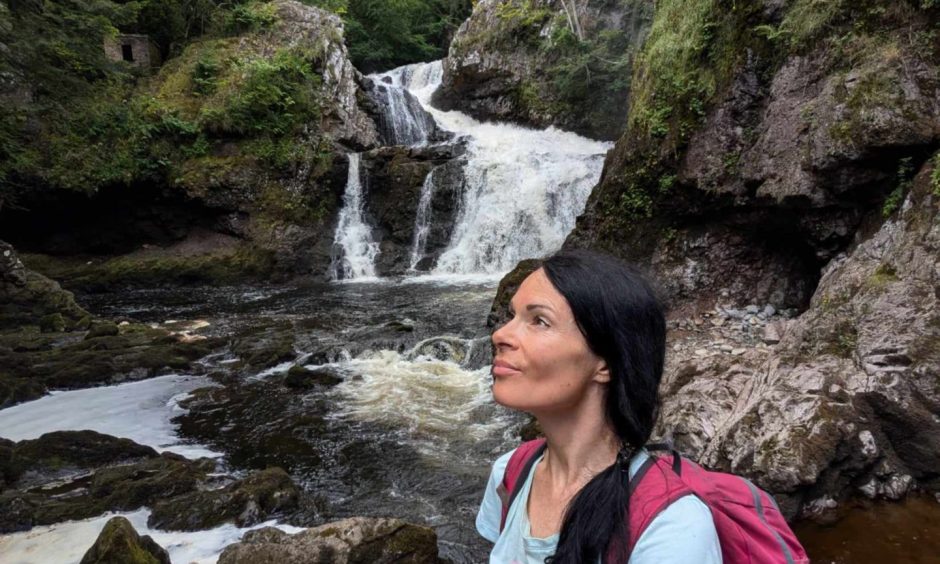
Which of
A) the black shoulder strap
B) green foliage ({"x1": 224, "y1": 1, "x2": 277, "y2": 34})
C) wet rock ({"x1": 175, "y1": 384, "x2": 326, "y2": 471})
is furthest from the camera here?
green foliage ({"x1": 224, "y1": 1, "x2": 277, "y2": 34})

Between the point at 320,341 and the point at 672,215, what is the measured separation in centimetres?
653

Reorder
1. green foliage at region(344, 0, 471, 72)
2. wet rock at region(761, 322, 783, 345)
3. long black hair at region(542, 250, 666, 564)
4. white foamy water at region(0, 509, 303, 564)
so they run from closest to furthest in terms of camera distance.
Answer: long black hair at region(542, 250, 666, 564) < white foamy water at region(0, 509, 303, 564) < wet rock at region(761, 322, 783, 345) < green foliage at region(344, 0, 471, 72)

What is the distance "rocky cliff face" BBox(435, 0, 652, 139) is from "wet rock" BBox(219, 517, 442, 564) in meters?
17.6

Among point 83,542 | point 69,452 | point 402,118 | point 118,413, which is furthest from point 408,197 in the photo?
point 83,542

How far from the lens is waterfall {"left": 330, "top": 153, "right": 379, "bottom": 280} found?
17.6 metres

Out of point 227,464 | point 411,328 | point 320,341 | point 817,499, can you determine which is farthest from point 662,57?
point 227,464

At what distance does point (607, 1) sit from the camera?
65.9 feet

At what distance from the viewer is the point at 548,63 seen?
21625 millimetres

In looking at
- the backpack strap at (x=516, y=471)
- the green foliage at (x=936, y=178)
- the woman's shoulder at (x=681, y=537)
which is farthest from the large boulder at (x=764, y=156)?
the woman's shoulder at (x=681, y=537)

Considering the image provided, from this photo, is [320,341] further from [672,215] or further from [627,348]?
[627,348]

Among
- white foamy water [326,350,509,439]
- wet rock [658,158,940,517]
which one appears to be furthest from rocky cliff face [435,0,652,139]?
wet rock [658,158,940,517]

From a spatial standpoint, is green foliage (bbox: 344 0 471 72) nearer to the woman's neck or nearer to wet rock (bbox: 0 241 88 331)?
wet rock (bbox: 0 241 88 331)

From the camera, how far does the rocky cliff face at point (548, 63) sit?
19000 millimetres

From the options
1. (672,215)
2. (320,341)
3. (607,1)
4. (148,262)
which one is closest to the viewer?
(672,215)
